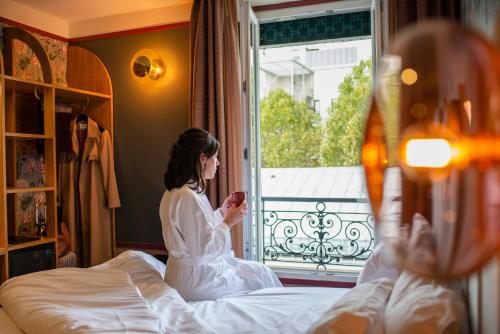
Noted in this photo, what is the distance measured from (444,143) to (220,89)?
2.60 meters

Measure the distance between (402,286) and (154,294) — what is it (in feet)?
3.57

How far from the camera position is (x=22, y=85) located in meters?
2.77

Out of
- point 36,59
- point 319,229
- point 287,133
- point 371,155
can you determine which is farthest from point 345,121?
point 371,155

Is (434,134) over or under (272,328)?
over

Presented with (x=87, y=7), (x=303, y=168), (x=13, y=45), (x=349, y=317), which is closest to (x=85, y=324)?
A: (x=349, y=317)

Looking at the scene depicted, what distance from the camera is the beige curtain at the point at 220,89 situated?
3.05 metres

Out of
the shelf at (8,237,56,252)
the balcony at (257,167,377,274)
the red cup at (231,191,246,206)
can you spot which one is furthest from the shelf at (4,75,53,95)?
the balcony at (257,167,377,274)

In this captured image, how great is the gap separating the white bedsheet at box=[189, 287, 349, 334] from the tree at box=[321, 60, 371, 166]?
8.04 ft

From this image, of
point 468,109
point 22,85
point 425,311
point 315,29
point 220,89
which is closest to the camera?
point 468,109

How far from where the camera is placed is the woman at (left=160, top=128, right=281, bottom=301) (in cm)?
218

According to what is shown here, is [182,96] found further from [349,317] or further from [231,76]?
[349,317]

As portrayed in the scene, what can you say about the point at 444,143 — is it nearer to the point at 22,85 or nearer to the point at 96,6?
the point at 22,85

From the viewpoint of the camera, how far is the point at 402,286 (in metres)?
1.38

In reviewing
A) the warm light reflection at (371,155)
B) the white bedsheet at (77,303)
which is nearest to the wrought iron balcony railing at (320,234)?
the white bedsheet at (77,303)
